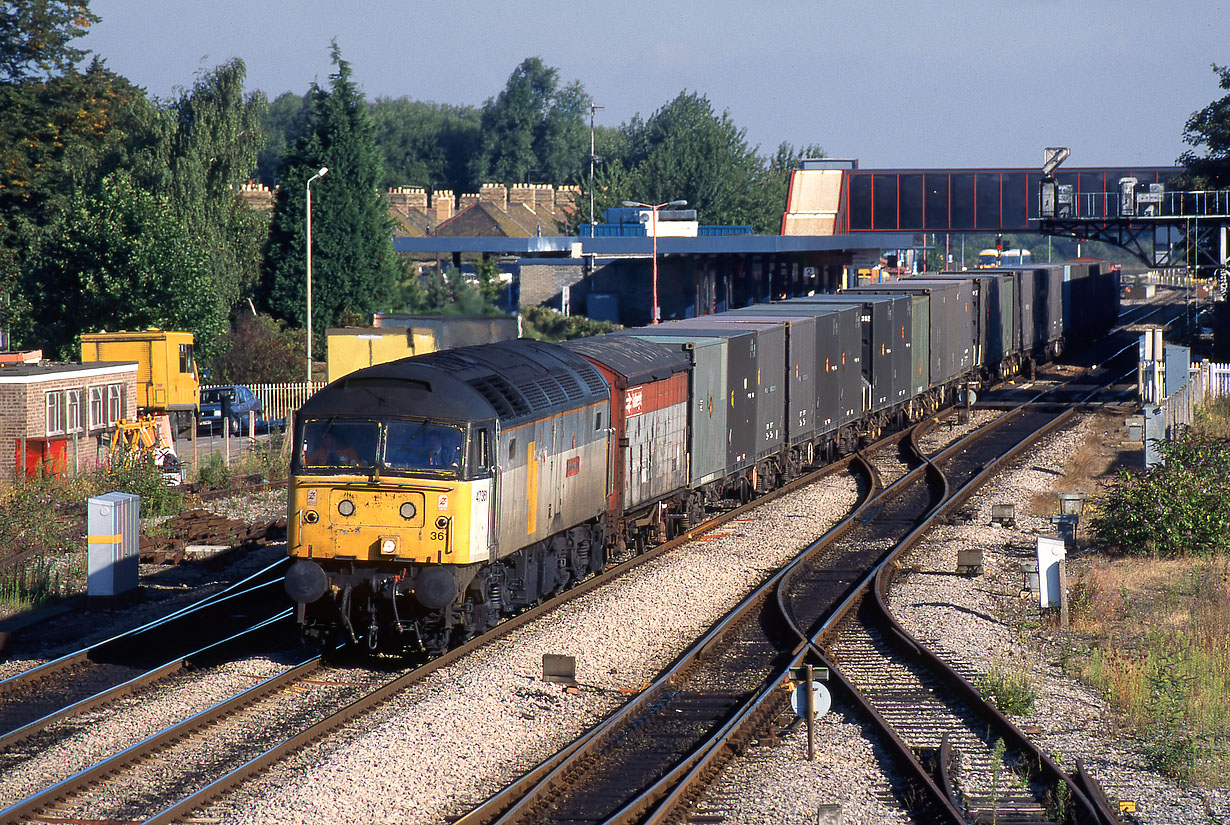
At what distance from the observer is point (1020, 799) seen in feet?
38.0

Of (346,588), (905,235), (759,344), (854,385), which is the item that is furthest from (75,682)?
(905,235)

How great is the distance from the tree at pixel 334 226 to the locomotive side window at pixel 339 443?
43.2 meters

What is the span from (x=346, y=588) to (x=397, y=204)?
9197cm

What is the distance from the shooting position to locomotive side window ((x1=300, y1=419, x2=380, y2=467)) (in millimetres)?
15164

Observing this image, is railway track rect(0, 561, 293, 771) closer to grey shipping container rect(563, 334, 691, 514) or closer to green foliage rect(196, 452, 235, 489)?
grey shipping container rect(563, 334, 691, 514)

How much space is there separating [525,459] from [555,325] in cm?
5824

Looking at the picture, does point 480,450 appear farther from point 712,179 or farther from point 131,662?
point 712,179

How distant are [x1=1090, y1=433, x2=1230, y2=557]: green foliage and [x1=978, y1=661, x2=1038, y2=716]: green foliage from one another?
7.99 metres

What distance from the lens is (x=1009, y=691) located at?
14188 millimetres

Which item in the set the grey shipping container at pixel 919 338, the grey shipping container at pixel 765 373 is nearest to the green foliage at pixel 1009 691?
the grey shipping container at pixel 765 373

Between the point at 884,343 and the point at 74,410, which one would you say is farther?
the point at 884,343

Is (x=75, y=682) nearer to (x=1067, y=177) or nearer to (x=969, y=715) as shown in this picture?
(x=969, y=715)

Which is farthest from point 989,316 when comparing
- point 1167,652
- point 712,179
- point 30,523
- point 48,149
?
point 712,179

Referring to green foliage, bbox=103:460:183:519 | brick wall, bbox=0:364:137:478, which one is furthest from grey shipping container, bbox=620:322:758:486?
brick wall, bbox=0:364:137:478
